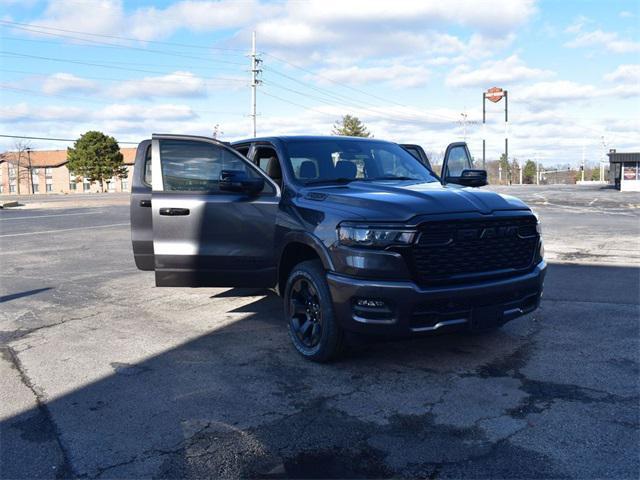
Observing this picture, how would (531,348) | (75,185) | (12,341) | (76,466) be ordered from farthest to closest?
(75,185)
(12,341)
(531,348)
(76,466)

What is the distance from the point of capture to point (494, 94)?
83.2 metres

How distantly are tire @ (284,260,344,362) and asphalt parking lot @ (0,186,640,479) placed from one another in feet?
0.50

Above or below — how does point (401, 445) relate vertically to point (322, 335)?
below

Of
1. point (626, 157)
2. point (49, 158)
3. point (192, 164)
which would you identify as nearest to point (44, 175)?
point (49, 158)

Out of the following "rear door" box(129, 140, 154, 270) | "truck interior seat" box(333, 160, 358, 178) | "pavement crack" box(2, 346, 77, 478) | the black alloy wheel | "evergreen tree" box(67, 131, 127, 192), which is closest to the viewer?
"pavement crack" box(2, 346, 77, 478)

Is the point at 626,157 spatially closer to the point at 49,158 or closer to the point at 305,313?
the point at 305,313

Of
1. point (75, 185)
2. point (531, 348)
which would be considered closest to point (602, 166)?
point (75, 185)

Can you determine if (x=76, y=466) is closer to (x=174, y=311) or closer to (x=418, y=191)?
(x=418, y=191)

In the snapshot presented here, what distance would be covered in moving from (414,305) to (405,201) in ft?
2.59

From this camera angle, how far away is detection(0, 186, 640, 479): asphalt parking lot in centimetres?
319

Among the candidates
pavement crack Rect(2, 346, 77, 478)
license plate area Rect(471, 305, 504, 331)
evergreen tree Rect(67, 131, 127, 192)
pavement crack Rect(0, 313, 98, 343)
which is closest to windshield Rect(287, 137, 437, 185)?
license plate area Rect(471, 305, 504, 331)

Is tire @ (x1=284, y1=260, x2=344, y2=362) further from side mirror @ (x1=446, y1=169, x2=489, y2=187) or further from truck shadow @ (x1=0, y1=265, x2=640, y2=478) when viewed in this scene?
side mirror @ (x1=446, y1=169, x2=489, y2=187)

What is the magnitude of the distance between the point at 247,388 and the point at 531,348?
8.28 feet

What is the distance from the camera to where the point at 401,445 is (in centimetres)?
334
